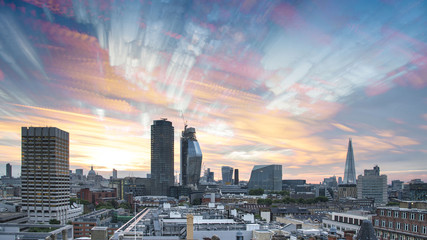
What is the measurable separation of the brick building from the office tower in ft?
463

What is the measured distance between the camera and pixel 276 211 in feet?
522

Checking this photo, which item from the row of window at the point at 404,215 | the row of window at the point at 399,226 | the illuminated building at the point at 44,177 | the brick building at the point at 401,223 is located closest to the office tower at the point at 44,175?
the illuminated building at the point at 44,177

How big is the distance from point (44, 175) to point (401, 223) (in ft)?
517

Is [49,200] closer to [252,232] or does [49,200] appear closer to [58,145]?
[58,145]

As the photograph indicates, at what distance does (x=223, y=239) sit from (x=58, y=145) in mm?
145525

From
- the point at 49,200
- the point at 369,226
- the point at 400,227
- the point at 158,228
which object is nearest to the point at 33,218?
the point at 49,200

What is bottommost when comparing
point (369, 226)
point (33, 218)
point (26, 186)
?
point (33, 218)

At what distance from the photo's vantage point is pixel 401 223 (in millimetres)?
76312

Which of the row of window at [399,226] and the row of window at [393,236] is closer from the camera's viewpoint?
the row of window at [399,226]

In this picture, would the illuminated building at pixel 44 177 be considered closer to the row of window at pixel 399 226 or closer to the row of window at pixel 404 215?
the row of window at pixel 399 226

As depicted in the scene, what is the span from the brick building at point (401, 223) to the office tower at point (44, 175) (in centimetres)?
14103

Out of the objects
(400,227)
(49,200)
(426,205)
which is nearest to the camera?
(400,227)

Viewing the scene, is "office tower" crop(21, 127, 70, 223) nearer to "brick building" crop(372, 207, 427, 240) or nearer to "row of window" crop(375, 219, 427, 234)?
"brick building" crop(372, 207, 427, 240)

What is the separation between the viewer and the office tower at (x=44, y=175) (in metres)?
170
